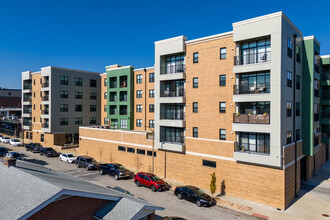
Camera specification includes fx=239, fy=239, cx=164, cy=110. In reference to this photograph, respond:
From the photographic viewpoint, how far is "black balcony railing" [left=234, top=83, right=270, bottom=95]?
24.0 metres

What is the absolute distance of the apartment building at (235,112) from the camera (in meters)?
23.1

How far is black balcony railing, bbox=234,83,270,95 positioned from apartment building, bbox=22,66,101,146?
42043 millimetres

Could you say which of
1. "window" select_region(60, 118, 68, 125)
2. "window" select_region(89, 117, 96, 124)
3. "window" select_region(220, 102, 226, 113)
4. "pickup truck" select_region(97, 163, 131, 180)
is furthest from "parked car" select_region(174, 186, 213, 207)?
"window" select_region(89, 117, 96, 124)

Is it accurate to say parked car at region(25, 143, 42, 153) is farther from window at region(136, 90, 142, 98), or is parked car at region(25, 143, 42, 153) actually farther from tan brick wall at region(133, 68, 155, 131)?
window at region(136, 90, 142, 98)

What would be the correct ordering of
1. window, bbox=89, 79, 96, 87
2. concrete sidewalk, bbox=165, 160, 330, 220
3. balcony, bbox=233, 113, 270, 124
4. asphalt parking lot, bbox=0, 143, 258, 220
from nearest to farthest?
asphalt parking lot, bbox=0, 143, 258, 220 < concrete sidewalk, bbox=165, 160, 330, 220 < balcony, bbox=233, 113, 270, 124 < window, bbox=89, 79, 96, 87

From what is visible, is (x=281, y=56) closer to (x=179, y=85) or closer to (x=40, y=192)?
(x=179, y=85)

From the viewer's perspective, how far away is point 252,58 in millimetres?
24844

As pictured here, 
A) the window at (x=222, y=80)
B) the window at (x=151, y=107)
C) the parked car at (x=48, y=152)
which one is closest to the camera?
the window at (x=222, y=80)

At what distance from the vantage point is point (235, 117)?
25391 millimetres

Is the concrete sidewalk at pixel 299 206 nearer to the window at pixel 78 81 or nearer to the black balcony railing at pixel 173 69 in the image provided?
the black balcony railing at pixel 173 69

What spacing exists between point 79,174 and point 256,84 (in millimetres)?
25575

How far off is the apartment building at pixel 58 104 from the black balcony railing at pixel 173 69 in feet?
103

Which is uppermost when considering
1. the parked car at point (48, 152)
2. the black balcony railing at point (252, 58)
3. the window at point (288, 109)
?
the black balcony railing at point (252, 58)

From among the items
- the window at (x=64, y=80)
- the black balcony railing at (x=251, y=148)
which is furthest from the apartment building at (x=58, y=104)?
the black balcony railing at (x=251, y=148)
